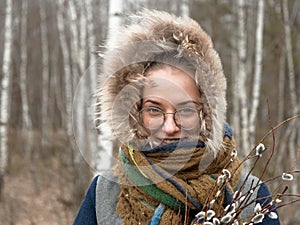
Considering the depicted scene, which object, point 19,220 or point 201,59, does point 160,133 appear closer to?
point 201,59

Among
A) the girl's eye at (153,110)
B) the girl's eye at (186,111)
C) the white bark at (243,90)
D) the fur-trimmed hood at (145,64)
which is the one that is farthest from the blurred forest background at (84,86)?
the girl's eye at (186,111)

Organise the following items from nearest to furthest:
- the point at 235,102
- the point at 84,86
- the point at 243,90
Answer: the point at 84,86 < the point at 243,90 < the point at 235,102

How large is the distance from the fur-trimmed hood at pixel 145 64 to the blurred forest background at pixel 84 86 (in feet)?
0.65

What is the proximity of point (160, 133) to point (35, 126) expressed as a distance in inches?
791

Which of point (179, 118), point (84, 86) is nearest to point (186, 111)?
point (179, 118)

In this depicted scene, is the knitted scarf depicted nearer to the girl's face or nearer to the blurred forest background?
the girl's face

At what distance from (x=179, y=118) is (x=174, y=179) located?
224 mm

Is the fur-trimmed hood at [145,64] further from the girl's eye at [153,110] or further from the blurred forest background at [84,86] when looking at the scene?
the blurred forest background at [84,86]

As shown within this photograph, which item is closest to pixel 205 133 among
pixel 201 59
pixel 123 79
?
pixel 201 59

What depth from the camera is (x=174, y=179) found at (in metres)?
1.63

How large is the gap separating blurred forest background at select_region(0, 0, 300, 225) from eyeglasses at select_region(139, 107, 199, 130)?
391 millimetres

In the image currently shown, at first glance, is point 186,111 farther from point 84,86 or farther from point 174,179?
point 84,86

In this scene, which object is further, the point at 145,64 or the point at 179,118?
the point at 145,64

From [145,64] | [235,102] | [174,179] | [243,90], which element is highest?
[145,64]
